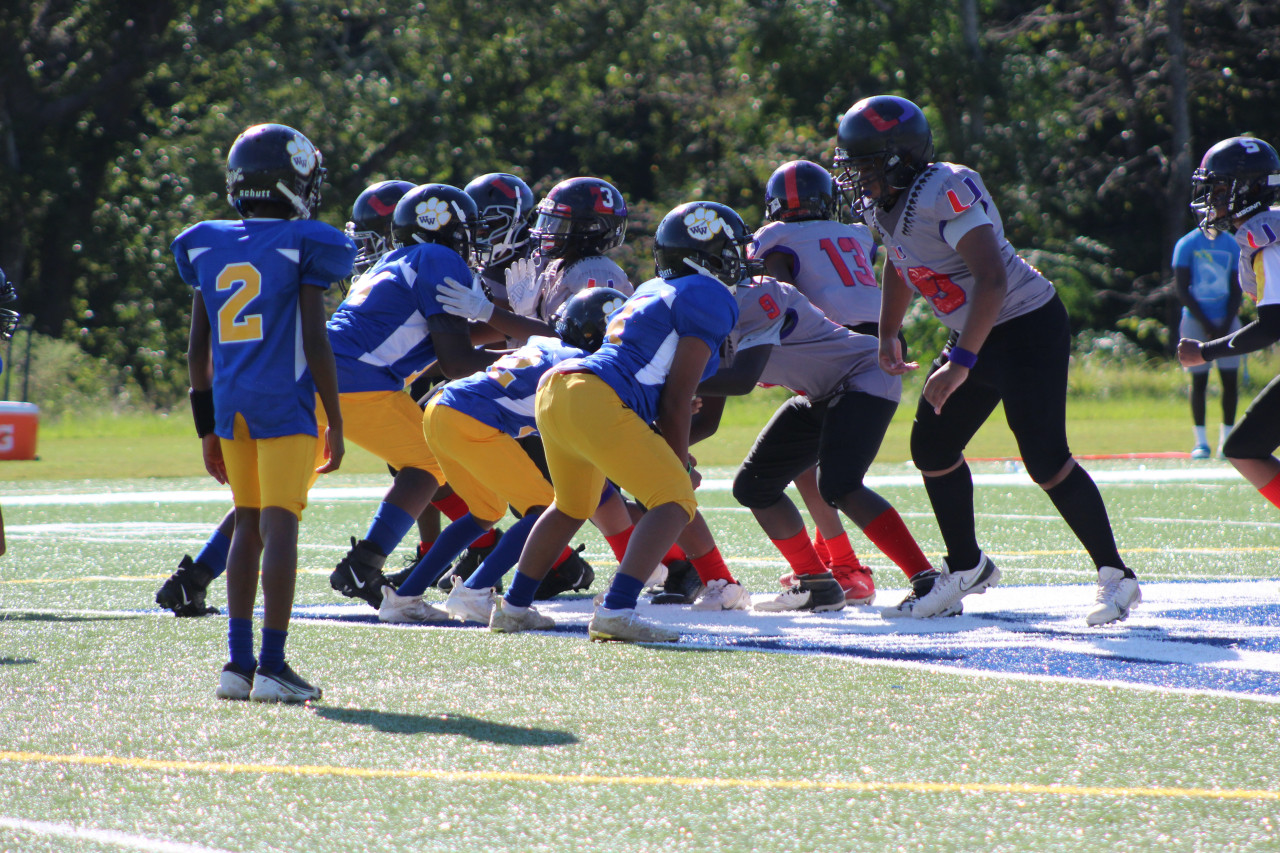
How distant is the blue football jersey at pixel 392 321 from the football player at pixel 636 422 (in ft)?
3.30

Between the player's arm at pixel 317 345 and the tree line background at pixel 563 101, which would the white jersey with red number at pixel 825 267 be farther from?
the tree line background at pixel 563 101

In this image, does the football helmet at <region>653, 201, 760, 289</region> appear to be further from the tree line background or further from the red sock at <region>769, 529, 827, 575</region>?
the tree line background

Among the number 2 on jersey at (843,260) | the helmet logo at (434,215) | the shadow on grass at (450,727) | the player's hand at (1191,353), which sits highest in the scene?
the helmet logo at (434,215)

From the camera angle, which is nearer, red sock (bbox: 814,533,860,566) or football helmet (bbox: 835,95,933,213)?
football helmet (bbox: 835,95,933,213)

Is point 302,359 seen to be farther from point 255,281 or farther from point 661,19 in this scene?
point 661,19

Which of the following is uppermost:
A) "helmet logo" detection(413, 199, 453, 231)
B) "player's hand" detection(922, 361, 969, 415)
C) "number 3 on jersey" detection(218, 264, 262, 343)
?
"helmet logo" detection(413, 199, 453, 231)

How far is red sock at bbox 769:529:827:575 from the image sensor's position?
6168 millimetres

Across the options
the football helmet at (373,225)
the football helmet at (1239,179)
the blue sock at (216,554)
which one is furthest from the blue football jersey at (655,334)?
the football helmet at (373,225)

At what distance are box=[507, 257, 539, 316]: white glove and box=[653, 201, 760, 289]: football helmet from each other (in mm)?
1401

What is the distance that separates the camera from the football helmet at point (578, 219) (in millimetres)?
6500

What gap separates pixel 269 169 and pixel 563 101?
1226 inches

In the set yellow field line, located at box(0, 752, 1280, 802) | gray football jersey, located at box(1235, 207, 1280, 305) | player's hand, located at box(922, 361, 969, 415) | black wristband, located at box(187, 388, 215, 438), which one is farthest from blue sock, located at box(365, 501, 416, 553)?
gray football jersey, located at box(1235, 207, 1280, 305)

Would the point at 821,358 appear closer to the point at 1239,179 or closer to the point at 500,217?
the point at 1239,179

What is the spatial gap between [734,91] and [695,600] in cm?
2880
